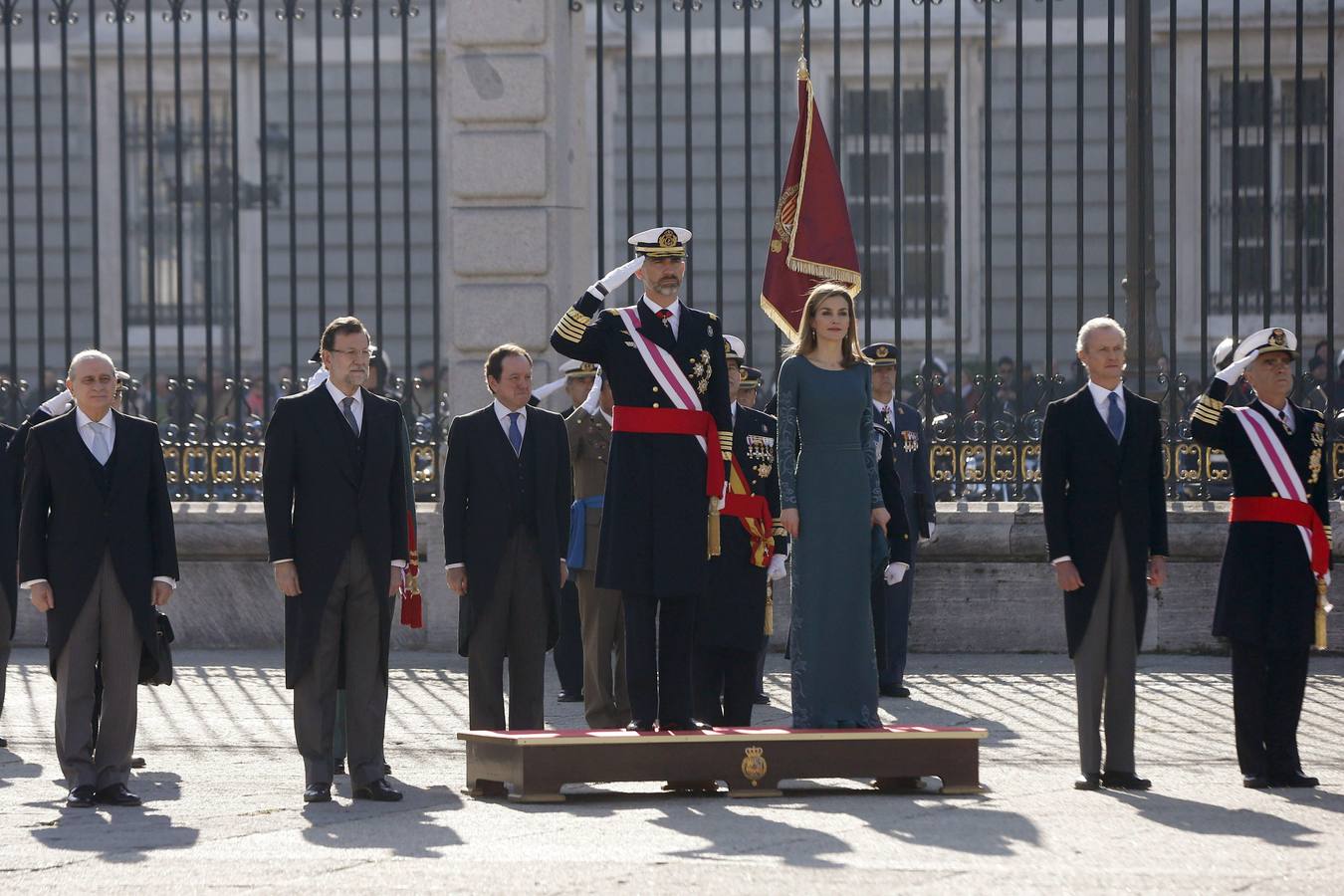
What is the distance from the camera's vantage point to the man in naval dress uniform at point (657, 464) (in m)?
7.72

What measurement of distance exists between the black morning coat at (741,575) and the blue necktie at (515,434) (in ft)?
2.76

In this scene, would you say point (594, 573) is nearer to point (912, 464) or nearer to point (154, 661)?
point (154, 661)

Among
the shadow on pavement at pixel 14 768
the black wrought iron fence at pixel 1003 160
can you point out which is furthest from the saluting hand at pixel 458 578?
the black wrought iron fence at pixel 1003 160

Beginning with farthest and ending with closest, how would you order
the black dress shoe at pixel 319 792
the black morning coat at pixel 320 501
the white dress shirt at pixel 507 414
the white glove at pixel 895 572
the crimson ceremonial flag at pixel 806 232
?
the crimson ceremonial flag at pixel 806 232
the white glove at pixel 895 572
the white dress shirt at pixel 507 414
the black morning coat at pixel 320 501
the black dress shoe at pixel 319 792

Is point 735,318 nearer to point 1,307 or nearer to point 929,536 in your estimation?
point 1,307

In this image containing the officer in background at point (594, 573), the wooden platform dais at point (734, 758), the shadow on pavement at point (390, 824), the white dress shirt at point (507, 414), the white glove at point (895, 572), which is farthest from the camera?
the white glove at point (895, 572)

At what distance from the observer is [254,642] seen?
12586 mm

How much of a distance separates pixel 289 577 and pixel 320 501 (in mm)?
272

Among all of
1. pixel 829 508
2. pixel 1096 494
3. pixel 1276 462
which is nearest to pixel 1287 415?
pixel 1276 462

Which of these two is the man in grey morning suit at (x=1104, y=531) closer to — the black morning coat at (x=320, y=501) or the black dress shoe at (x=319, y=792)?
the black morning coat at (x=320, y=501)

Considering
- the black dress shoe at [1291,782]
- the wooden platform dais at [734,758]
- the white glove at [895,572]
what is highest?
the white glove at [895,572]

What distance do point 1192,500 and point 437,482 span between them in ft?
13.0

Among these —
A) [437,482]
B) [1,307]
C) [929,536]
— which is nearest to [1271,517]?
[929,536]

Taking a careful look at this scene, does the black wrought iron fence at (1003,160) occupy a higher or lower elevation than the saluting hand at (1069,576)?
higher
